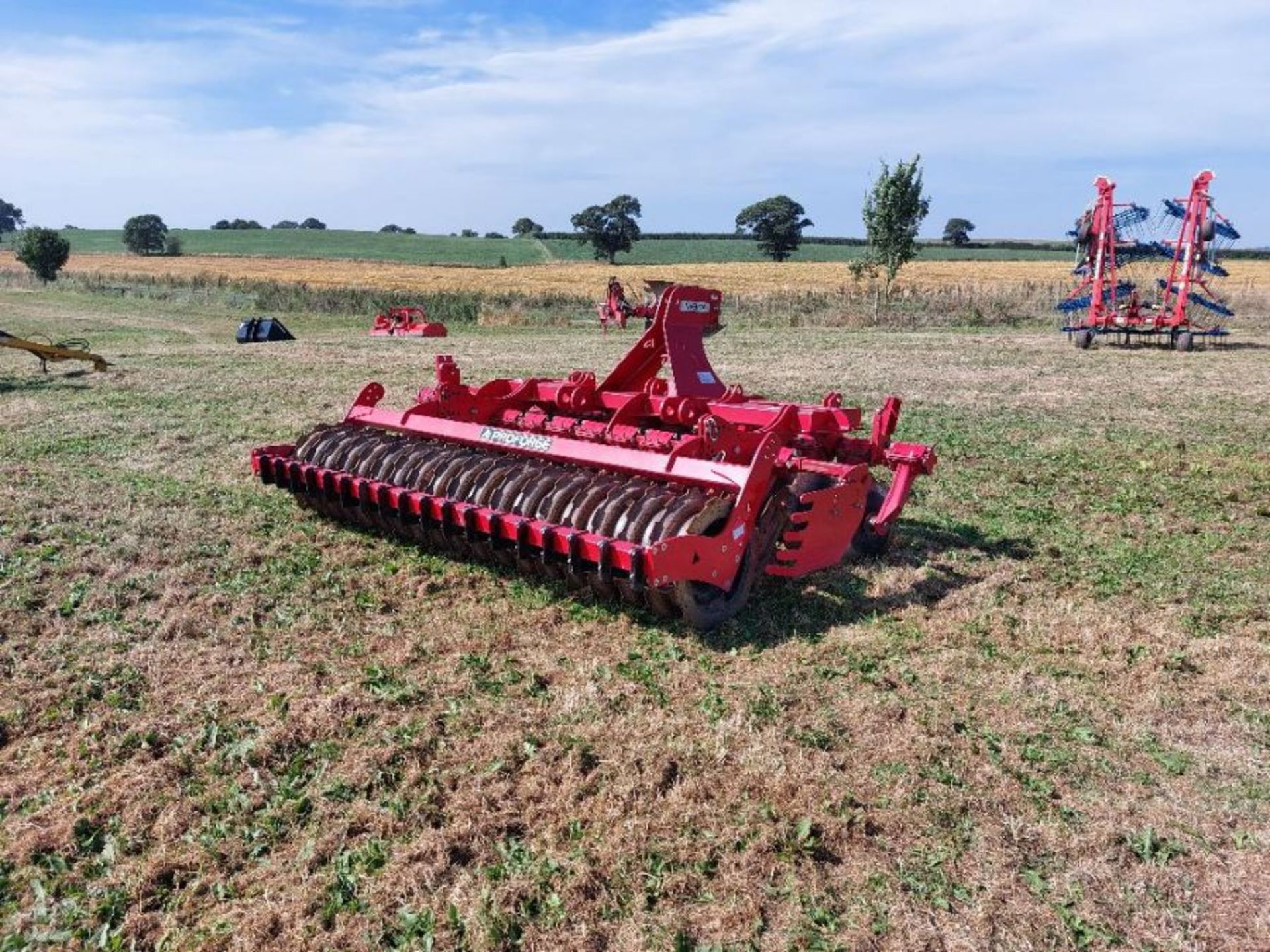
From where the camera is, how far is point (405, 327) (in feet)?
96.0

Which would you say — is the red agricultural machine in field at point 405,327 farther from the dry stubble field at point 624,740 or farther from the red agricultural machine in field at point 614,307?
the dry stubble field at point 624,740

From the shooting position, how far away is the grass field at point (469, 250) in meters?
78.3

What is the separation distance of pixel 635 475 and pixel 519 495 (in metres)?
0.81

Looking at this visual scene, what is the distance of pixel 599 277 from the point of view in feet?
178

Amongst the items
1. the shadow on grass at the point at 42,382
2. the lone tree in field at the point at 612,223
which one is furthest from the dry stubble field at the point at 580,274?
the shadow on grass at the point at 42,382

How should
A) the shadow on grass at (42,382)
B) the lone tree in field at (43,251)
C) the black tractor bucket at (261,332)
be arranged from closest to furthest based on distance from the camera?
the shadow on grass at (42,382), the black tractor bucket at (261,332), the lone tree in field at (43,251)

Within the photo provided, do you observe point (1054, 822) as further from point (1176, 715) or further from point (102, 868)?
point (102, 868)

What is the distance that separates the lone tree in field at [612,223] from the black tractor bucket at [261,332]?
51.6 meters

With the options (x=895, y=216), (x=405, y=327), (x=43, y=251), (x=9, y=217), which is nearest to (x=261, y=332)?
(x=405, y=327)

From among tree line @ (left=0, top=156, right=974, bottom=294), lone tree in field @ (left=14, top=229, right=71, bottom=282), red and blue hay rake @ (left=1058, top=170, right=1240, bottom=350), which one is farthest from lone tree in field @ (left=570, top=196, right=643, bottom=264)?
red and blue hay rake @ (left=1058, top=170, right=1240, bottom=350)

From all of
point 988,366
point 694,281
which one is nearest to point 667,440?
point 988,366

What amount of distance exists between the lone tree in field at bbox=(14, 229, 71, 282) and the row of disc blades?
172ft

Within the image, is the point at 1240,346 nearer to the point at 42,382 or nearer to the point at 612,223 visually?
the point at 42,382

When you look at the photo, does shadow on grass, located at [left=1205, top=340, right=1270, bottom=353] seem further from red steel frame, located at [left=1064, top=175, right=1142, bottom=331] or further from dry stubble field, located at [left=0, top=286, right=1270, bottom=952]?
dry stubble field, located at [left=0, top=286, right=1270, bottom=952]
